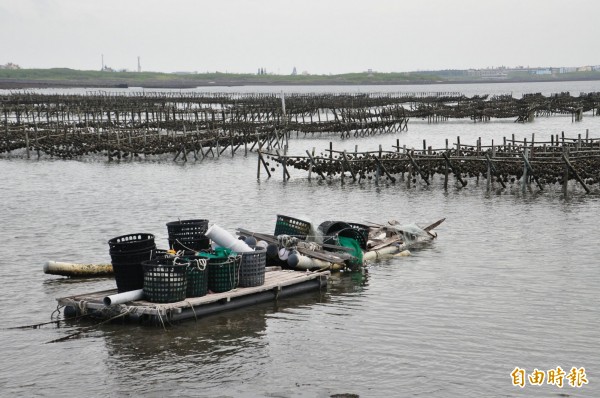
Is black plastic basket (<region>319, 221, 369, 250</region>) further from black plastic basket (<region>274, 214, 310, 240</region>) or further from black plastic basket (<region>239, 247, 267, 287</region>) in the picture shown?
black plastic basket (<region>239, 247, 267, 287</region>)

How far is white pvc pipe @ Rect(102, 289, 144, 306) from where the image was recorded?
620 inches

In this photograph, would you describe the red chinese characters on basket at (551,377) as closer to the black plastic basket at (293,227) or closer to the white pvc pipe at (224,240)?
the white pvc pipe at (224,240)

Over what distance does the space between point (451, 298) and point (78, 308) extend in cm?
855

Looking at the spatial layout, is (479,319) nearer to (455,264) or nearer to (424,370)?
(424,370)

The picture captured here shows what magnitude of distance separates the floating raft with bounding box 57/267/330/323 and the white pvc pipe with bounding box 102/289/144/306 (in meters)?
0.10

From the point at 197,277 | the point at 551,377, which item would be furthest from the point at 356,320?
the point at 551,377

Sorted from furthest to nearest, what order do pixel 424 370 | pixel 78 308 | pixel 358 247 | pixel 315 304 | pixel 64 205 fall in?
pixel 64 205 → pixel 358 247 → pixel 315 304 → pixel 78 308 → pixel 424 370

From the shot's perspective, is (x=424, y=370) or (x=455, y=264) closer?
(x=424, y=370)

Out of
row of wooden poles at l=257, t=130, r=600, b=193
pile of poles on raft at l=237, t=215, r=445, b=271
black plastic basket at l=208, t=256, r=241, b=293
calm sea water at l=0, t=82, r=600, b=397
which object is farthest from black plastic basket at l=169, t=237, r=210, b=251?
row of wooden poles at l=257, t=130, r=600, b=193

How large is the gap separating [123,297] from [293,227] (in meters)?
7.37

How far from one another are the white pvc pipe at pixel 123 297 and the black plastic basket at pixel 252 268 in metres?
2.44

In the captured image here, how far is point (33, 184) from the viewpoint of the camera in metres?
43.5

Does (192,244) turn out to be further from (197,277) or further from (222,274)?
(197,277)

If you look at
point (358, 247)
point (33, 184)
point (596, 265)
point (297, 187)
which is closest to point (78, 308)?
point (358, 247)
